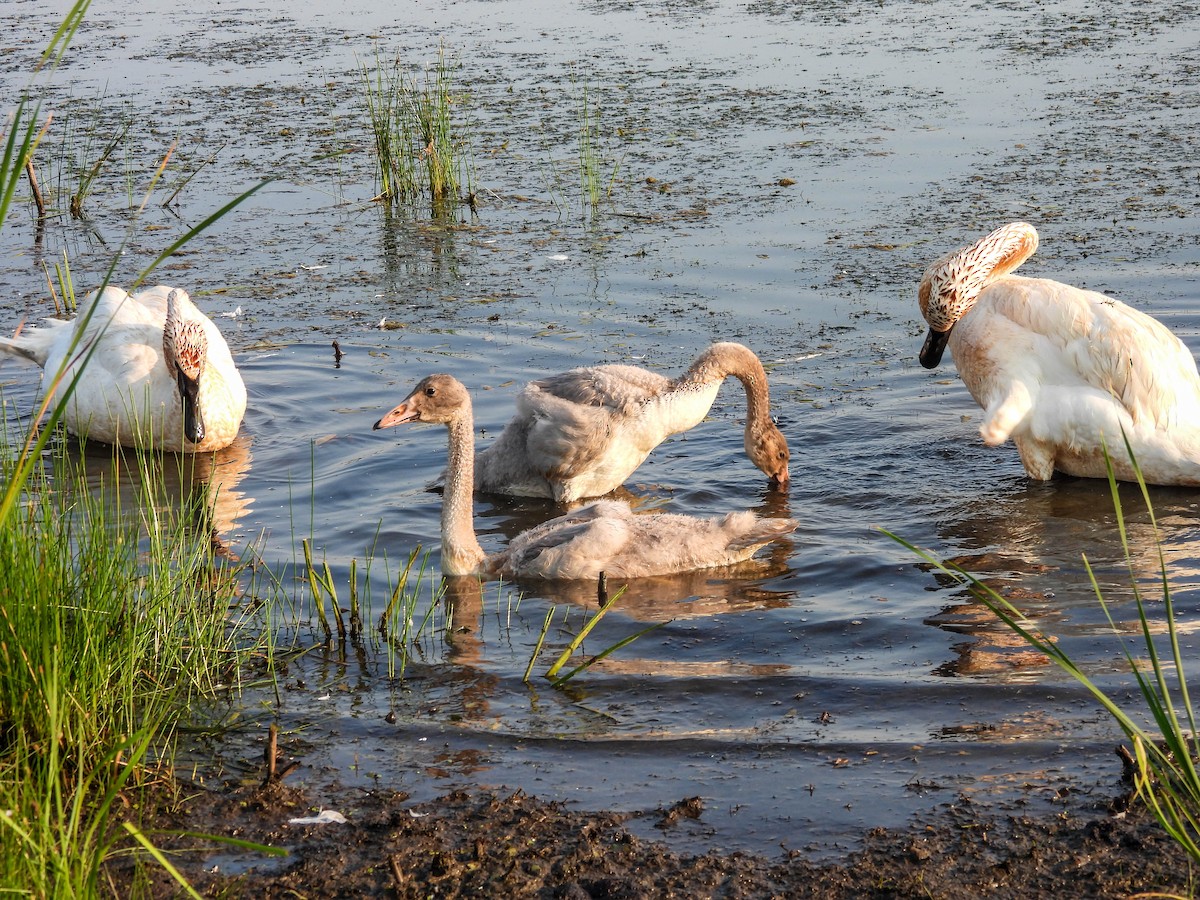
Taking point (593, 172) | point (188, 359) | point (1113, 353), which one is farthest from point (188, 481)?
point (593, 172)

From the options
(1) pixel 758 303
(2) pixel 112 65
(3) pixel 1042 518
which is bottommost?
(3) pixel 1042 518

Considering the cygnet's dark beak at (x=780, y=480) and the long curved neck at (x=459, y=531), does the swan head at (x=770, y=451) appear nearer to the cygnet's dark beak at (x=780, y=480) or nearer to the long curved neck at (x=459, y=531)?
the cygnet's dark beak at (x=780, y=480)

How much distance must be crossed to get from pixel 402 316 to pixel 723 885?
7.36 m

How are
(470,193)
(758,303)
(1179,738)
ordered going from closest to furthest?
(1179,738), (758,303), (470,193)

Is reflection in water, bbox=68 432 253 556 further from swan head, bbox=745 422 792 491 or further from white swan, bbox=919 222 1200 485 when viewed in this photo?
white swan, bbox=919 222 1200 485

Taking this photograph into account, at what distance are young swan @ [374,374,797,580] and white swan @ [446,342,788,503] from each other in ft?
2.89

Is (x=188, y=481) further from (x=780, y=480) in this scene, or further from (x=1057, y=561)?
(x=1057, y=561)

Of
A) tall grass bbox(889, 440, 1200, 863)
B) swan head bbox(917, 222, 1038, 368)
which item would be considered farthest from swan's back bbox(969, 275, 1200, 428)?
tall grass bbox(889, 440, 1200, 863)

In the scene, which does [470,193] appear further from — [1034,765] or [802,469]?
[1034,765]

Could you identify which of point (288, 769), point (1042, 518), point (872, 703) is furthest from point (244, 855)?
point (1042, 518)

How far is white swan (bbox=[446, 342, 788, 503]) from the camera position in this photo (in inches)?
306

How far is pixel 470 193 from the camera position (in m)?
12.8

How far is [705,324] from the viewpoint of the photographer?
995cm

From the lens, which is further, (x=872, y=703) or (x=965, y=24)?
(x=965, y=24)
